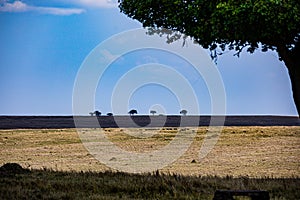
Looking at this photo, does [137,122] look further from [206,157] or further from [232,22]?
[232,22]

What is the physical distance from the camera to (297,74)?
77.8ft

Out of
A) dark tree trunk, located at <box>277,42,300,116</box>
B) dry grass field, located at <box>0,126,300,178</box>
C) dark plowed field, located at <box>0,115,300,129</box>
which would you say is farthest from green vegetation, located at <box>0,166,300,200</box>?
dark plowed field, located at <box>0,115,300,129</box>

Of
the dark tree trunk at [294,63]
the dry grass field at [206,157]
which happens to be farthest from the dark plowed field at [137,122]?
the dark tree trunk at [294,63]

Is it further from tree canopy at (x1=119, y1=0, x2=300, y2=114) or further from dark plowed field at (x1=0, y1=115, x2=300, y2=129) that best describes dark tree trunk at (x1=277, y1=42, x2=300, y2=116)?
dark plowed field at (x1=0, y1=115, x2=300, y2=129)

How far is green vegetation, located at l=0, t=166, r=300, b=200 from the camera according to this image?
17312mm

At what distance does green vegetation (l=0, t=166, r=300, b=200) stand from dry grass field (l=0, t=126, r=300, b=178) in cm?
758

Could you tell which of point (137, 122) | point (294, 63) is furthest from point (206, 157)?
point (137, 122)

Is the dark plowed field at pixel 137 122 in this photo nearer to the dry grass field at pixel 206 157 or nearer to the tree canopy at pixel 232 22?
the dry grass field at pixel 206 157

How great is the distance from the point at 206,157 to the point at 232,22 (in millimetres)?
29512

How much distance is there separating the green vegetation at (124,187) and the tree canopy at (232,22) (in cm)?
534

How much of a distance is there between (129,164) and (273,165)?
9.72m

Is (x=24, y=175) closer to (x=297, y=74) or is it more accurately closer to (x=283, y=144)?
(x=297, y=74)

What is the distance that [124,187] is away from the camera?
18.6 m

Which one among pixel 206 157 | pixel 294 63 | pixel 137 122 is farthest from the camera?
pixel 137 122
